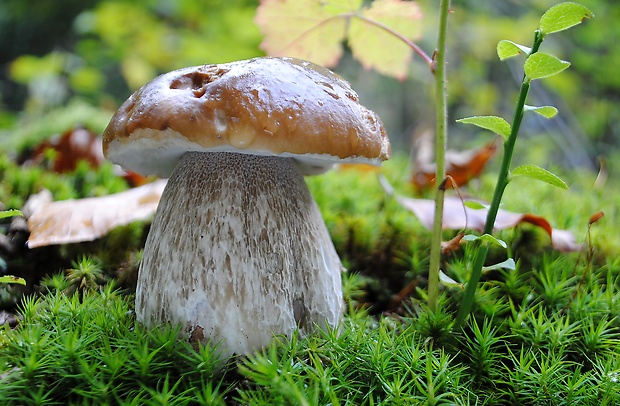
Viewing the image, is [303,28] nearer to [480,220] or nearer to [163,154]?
[163,154]

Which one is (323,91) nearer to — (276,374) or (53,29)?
(276,374)

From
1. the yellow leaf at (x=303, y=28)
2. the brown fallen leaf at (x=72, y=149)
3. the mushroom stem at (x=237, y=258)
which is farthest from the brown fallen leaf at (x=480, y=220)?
the brown fallen leaf at (x=72, y=149)

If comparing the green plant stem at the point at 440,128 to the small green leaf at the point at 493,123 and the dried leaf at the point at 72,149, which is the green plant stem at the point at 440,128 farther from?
the dried leaf at the point at 72,149

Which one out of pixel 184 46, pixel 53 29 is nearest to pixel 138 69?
pixel 184 46

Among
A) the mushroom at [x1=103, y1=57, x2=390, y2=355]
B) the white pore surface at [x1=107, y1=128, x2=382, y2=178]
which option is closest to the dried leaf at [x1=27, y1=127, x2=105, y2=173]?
the white pore surface at [x1=107, y1=128, x2=382, y2=178]

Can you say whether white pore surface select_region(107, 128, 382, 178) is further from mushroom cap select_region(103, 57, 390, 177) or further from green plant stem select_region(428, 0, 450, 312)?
green plant stem select_region(428, 0, 450, 312)
